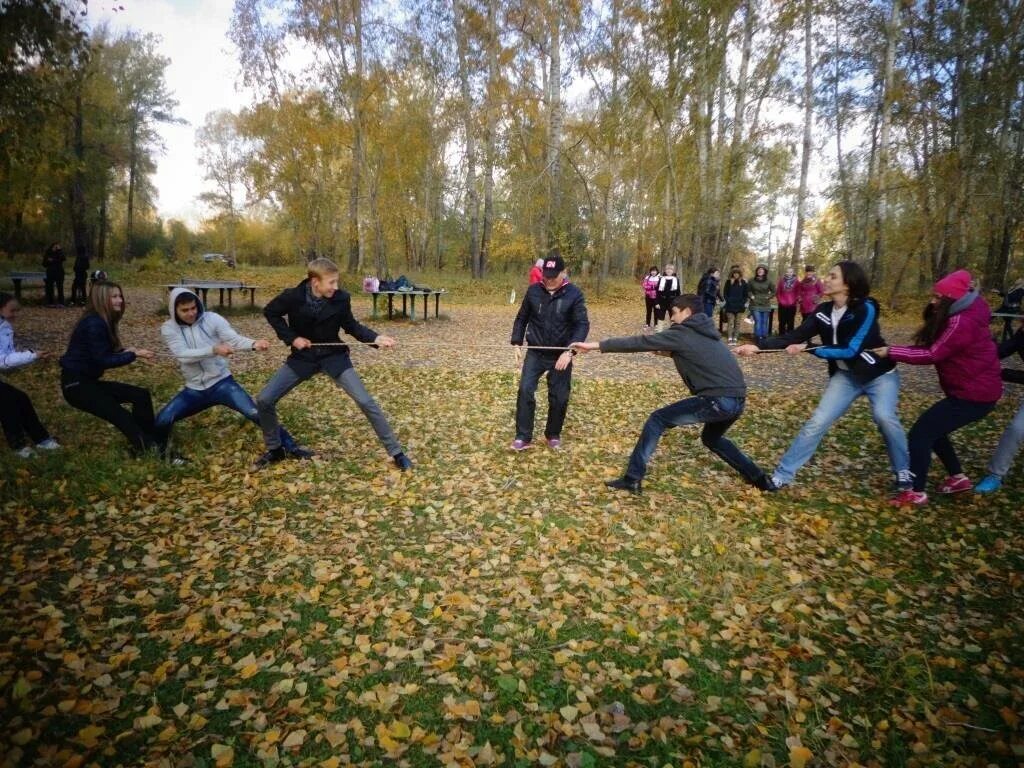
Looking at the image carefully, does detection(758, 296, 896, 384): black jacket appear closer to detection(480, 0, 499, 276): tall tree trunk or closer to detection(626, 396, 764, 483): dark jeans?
detection(626, 396, 764, 483): dark jeans

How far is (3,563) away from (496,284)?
24.3 m

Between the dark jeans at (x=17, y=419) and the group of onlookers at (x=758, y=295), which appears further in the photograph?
the group of onlookers at (x=758, y=295)

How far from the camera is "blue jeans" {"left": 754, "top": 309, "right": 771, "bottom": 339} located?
13883 millimetres

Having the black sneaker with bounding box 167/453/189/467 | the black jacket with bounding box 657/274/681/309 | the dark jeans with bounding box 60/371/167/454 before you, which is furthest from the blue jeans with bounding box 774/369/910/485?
the black jacket with bounding box 657/274/681/309

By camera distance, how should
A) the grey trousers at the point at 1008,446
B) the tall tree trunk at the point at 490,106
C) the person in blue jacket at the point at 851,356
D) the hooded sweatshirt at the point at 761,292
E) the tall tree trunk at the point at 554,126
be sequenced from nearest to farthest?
the person in blue jacket at the point at 851,356 → the grey trousers at the point at 1008,446 → the hooded sweatshirt at the point at 761,292 → the tall tree trunk at the point at 554,126 → the tall tree trunk at the point at 490,106

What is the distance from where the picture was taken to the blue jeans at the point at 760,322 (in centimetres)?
1388

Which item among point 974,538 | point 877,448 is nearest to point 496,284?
point 877,448

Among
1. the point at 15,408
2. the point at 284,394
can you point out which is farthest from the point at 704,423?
the point at 15,408

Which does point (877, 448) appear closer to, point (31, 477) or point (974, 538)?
point (974, 538)

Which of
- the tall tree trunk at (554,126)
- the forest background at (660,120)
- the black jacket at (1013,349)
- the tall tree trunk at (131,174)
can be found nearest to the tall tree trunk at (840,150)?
the forest background at (660,120)

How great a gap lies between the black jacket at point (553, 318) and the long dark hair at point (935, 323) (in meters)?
3.27

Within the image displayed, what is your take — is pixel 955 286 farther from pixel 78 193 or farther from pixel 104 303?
pixel 78 193

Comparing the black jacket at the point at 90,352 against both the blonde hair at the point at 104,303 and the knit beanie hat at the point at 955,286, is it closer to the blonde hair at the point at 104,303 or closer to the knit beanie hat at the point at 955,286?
the blonde hair at the point at 104,303

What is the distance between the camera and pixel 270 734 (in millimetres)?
2840
